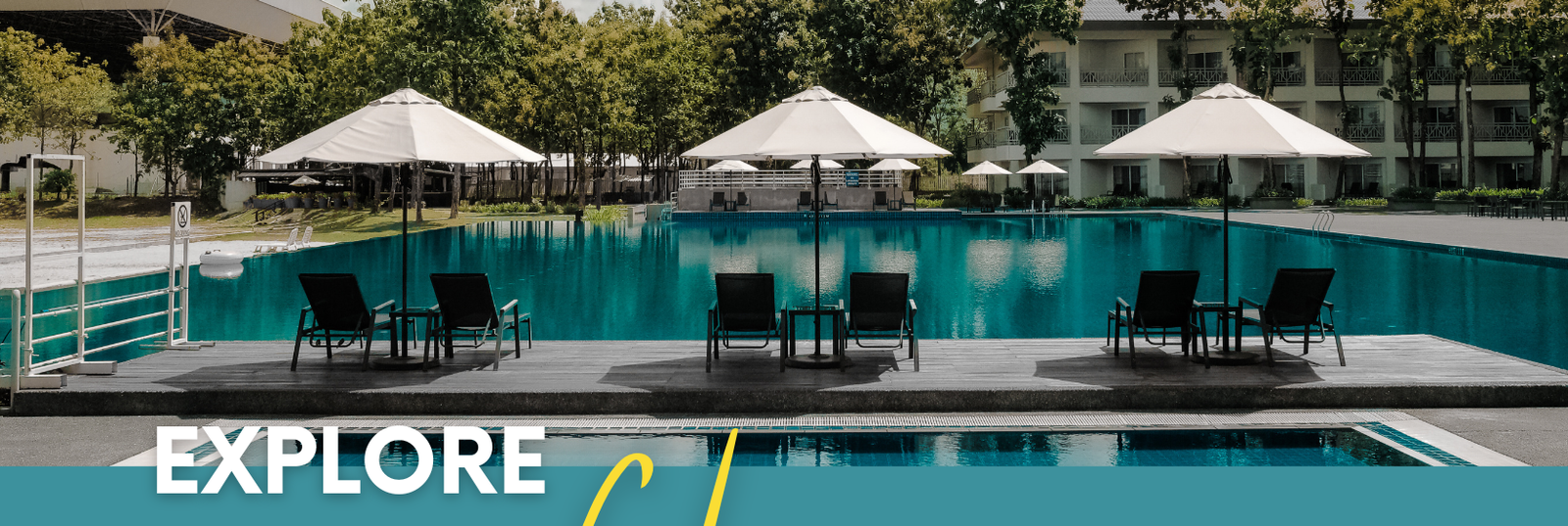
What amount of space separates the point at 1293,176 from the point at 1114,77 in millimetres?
9360

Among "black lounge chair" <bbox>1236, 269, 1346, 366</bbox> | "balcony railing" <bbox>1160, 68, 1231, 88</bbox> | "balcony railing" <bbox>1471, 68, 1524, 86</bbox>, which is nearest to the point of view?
"black lounge chair" <bbox>1236, 269, 1346, 366</bbox>

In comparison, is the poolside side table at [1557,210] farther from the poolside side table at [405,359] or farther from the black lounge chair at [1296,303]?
the poolside side table at [405,359]

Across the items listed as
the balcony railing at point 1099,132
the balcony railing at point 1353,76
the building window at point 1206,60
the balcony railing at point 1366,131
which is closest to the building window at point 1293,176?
the balcony railing at point 1366,131

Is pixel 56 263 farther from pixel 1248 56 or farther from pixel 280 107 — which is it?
pixel 1248 56

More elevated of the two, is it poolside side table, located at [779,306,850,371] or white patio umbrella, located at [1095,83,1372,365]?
white patio umbrella, located at [1095,83,1372,365]

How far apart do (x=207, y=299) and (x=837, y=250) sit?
1430 cm

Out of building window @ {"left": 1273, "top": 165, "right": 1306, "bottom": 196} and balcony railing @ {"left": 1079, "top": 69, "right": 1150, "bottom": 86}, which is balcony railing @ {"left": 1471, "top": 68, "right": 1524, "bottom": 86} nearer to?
building window @ {"left": 1273, "top": 165, "right": 1306, "bottom": 196}

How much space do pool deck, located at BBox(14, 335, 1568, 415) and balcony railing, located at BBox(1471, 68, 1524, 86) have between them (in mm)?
51616

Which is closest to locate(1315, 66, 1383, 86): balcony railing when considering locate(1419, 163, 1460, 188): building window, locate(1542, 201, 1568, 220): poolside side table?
locate(1419, 163, 1460, 188): building window

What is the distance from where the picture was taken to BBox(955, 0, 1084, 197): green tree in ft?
163

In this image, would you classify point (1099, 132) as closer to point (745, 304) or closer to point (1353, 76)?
point (1353, 76)

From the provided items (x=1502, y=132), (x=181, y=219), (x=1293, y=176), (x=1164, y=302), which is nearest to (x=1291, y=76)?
(x=1293, y=176)

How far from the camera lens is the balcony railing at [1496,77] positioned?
174ft

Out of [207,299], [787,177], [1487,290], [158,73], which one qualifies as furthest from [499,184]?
[1487,290]
